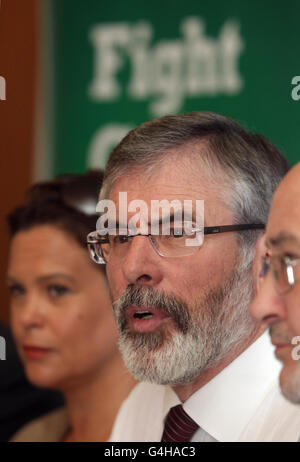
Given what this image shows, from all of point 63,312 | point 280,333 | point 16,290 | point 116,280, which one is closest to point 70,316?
point 63,312

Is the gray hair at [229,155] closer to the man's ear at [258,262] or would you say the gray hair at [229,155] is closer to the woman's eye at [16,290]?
the man's ear at [258,262]

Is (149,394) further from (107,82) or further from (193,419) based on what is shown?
(107,82)

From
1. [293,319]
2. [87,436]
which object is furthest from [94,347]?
[293,319]

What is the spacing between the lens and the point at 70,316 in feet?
4.29

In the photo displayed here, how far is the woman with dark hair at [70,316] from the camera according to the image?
1306 mm

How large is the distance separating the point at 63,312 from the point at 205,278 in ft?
1.43

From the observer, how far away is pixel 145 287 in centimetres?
95

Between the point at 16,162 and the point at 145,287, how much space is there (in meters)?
0.52

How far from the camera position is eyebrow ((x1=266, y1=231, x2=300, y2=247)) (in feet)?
2.60

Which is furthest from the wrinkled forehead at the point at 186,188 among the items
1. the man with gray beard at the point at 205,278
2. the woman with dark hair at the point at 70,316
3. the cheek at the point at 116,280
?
the woman with dark hair at the point at 70,316

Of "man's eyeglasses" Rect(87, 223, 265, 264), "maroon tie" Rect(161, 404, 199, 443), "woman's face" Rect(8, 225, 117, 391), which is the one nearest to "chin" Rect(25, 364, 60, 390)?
"woman's face" Rect(8, 225, 117, 391)

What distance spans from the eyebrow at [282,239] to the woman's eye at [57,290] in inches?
22.6

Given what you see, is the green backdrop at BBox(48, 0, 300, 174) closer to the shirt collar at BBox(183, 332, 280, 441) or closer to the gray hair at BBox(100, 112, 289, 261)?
the gray hair at BBox(100, 112, 289, 261)

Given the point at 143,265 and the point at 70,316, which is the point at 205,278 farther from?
the point at 70,316
